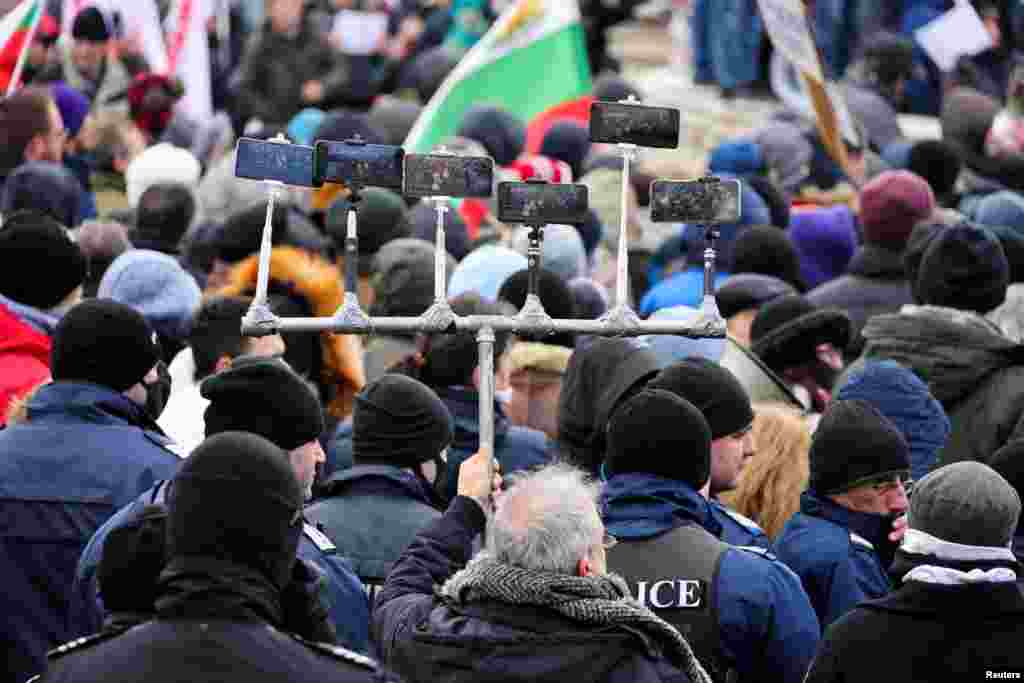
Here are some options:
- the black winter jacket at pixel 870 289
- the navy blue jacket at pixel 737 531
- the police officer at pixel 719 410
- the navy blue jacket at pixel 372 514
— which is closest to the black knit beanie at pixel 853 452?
the police officer at pixel 719 410

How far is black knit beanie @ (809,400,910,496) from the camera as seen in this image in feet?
21.4

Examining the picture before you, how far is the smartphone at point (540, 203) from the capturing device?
573 cm

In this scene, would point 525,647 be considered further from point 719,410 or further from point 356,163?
point 719,410

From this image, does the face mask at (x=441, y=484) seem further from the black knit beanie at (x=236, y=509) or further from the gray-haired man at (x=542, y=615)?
the black knit beanie at (x=236, y=509)

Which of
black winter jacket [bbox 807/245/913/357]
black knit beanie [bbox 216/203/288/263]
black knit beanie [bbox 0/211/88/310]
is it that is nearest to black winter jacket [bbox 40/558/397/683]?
black knit beanie [bbox 0/211/88/310]

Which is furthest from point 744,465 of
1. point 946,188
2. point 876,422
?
point 946,188

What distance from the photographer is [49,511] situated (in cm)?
631

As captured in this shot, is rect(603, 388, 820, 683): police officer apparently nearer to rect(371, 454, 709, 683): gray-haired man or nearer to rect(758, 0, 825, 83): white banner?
rect(371, 454, 709, 683): gray-haired man

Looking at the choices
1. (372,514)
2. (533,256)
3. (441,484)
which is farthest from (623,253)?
(441,484)

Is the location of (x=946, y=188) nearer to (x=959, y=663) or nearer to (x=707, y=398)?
(x=707, y=398)

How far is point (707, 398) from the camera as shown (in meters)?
6.49

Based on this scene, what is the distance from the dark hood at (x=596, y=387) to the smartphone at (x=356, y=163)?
135 cm

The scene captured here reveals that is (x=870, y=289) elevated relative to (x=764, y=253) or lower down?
lower down

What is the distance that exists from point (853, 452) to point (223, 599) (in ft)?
8.45
